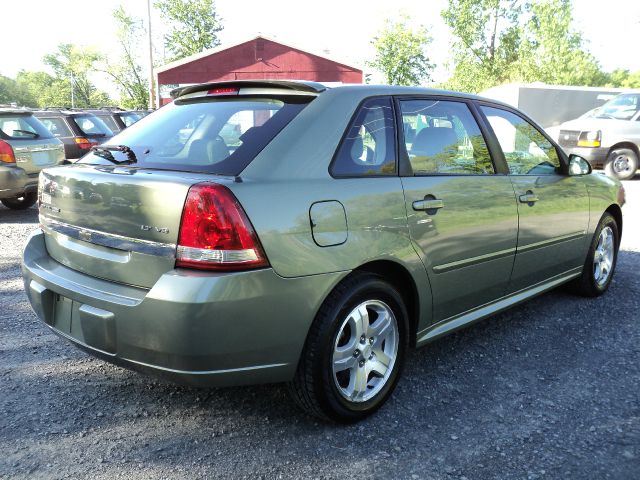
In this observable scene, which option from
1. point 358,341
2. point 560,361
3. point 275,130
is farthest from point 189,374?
point 560,361

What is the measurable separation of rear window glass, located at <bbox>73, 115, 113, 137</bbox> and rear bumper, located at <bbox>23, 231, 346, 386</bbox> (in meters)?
12.3

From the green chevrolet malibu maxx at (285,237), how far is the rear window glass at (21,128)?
580 centimetres

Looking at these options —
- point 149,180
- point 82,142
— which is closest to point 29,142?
point 82,142

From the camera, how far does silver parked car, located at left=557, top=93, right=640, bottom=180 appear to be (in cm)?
1310

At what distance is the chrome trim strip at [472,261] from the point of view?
120 inches

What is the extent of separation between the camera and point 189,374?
229cm

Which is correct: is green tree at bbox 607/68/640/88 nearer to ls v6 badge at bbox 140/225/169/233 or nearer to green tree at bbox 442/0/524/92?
green tree at bbox 442/0/524/92

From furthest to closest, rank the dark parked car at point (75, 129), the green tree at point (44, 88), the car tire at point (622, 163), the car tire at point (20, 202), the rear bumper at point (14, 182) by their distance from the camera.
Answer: the green tree at point (44, 88) < the dark parked car at point (75, 129) < the car tire at point (622, 163) < the car tire at point (20, 202) < the rear bumper at point (14, 182)

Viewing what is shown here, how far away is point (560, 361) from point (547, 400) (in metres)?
0.58

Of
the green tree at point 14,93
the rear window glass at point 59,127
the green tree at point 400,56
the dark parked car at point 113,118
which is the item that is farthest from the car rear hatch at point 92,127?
the green tree at point 14,93

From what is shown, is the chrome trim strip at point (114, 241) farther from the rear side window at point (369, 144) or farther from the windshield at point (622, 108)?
the windshield at point (622, 108)

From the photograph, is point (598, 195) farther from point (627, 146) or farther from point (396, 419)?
point (627, 146)

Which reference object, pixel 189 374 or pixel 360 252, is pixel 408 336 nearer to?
pixel 360 252

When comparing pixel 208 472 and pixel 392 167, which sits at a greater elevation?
pixel 392 167
